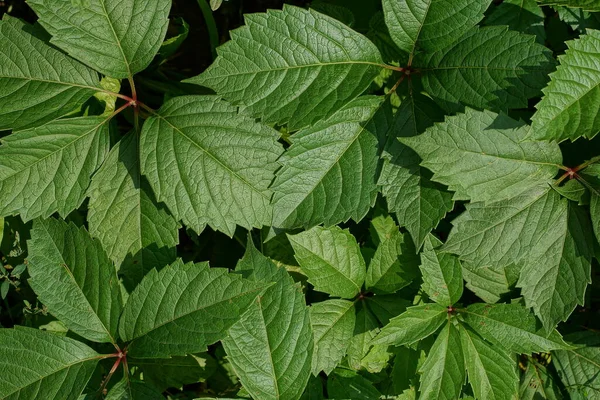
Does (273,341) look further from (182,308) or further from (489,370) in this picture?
(489,370)

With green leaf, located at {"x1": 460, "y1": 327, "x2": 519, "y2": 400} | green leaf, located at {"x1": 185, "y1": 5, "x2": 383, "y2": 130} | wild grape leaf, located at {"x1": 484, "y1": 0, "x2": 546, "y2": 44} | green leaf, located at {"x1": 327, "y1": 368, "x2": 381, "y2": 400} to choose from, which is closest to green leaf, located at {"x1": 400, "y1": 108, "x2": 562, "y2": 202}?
green leaf, located at {"x1": 185, "y1": 5, "x2": 383, "y2": 130}

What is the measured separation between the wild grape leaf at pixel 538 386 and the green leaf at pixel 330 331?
68 centimetres

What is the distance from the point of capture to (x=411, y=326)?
73.0 inches

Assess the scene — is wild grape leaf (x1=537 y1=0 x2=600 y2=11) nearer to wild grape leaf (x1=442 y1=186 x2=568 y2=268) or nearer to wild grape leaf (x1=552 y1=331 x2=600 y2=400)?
wild grape leaf (x1=442 y1=186 x2=568 y2=268)

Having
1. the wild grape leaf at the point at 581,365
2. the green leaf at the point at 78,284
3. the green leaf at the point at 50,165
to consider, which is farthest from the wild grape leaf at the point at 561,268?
the green leaf at the point at 50,165

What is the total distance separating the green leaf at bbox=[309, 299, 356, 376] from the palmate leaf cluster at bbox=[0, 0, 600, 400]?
12 millimetres

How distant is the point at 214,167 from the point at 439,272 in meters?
0.75

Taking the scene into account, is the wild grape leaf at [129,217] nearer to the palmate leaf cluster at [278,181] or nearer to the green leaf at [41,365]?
the palmate leaf cluster at [278,181]

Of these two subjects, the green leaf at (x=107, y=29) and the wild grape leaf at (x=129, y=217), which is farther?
the wild grape leaf at (x=129, y=217)

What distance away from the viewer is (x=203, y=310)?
5.71 feet

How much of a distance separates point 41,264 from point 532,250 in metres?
1.42

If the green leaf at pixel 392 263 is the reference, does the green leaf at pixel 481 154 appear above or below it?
above

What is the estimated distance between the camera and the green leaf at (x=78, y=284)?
1.81 meters

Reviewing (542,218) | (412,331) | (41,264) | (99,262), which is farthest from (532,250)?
(41,264)
